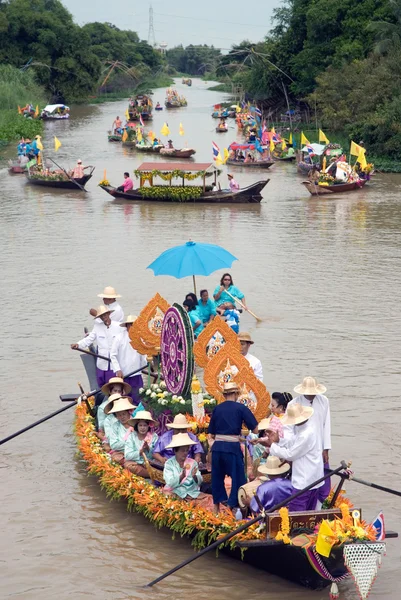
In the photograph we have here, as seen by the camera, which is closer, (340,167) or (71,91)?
(340,167)

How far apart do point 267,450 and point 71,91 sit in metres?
62.1

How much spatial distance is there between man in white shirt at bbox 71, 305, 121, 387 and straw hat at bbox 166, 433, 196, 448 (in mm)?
2421

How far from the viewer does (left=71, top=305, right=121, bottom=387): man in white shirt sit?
32.6ft

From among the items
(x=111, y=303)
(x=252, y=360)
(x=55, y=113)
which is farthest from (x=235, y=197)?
(x=55, y=113)

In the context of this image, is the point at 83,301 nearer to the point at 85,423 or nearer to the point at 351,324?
the point at 351,324

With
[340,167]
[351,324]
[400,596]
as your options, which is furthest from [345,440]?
[340,167]

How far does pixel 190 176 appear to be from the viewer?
24953 mm

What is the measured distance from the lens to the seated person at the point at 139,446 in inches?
322

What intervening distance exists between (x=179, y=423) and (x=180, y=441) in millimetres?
198

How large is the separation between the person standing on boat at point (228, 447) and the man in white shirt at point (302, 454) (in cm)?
34

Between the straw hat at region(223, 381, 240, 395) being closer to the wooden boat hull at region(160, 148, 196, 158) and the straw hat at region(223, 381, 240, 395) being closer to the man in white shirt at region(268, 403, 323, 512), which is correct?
the man in white shirt at region(268, 403, 323, 512)

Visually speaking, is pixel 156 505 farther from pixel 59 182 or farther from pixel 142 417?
pixel 59 182

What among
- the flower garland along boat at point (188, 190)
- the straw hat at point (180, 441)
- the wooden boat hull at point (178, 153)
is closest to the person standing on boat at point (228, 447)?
the straw hat at point (180, 441)

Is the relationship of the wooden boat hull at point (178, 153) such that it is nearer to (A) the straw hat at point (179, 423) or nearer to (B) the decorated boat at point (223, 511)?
(B) the decorated boat at point (223, 511)
